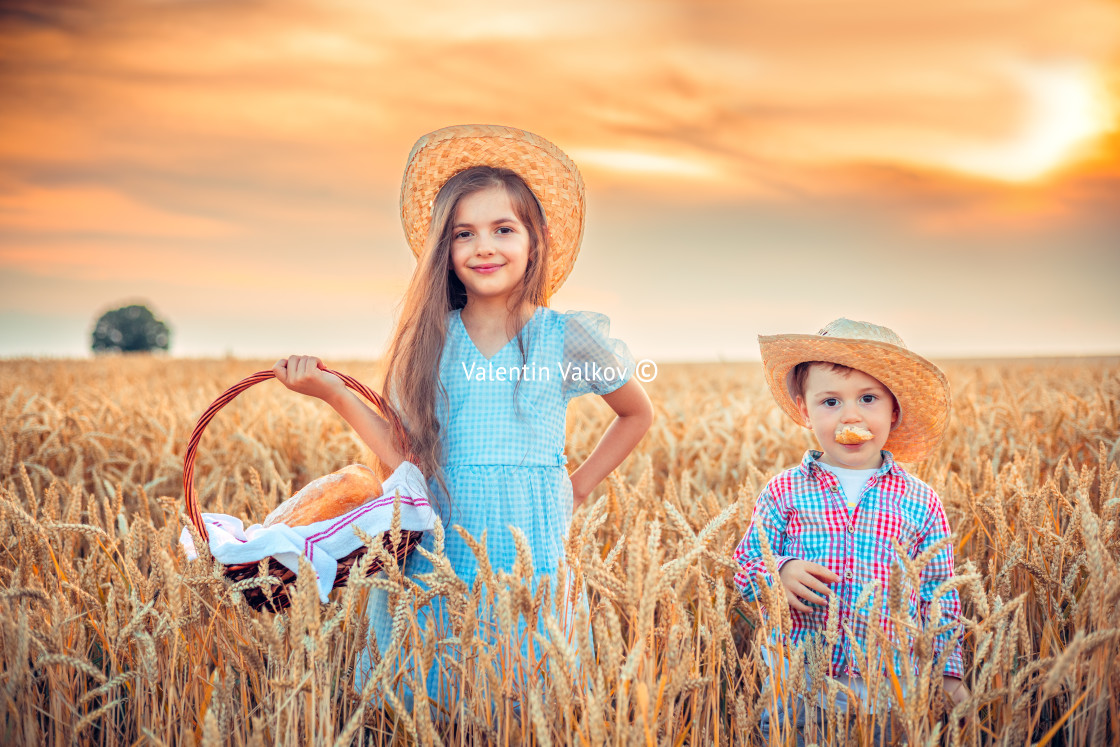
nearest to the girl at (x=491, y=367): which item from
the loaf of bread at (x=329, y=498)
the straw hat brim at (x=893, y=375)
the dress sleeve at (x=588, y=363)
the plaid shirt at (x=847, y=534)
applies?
the dress sleeve at (x=588, y=363)

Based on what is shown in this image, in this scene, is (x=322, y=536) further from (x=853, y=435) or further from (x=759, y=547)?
(x=853, y=435)

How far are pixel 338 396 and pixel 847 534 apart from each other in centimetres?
150

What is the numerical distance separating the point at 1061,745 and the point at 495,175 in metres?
2.35

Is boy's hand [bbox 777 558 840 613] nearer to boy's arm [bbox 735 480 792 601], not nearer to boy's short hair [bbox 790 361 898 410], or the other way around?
boy's arm [bbox 735 480 792 601]

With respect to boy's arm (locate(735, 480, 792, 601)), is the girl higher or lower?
higher

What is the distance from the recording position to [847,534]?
2055 mm

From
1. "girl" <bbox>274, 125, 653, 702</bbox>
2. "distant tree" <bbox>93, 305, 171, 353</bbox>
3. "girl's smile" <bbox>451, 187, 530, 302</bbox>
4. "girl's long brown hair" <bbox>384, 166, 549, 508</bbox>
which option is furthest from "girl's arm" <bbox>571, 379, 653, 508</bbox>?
"distant tree" <bbox>93, 305, 171, 353</bbox>

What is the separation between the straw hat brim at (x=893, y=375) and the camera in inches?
81.0

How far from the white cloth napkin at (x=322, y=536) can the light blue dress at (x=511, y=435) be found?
8.7 inches

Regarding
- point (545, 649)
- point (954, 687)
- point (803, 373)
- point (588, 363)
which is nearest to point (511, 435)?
point (588, 363)

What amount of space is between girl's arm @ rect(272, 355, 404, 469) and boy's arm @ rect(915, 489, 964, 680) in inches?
59.6

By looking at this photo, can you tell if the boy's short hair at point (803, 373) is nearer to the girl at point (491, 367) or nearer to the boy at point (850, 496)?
the boy at point (850, 496)

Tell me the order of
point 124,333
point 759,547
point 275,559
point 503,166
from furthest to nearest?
point 124,333 < point 503,166 < point 759,547 < point 275,559

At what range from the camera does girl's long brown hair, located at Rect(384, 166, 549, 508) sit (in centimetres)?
227
